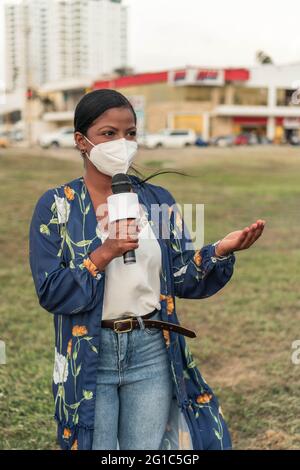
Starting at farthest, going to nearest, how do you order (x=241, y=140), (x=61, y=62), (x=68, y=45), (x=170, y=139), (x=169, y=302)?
1. (x=61, y=62)
2. (x=68, y=45)
3. (x=241, y=140)
4. (x=170, y=139)
5. (x=169, y=302)

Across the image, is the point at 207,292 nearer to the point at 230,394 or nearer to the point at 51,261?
the point at 51,261

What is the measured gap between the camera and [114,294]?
1.75 m

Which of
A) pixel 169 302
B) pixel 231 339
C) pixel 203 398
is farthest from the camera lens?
pixel 231 339

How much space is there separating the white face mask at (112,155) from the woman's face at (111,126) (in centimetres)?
2

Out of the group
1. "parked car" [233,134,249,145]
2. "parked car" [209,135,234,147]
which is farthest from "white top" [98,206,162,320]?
"parked car" [233,134,249,145]

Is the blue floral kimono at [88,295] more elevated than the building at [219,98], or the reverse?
the blue floral kimono at [88,295]

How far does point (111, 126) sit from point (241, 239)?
509 millimetres

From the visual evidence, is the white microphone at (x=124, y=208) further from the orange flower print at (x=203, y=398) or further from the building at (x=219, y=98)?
the building at (x=219, y=98)

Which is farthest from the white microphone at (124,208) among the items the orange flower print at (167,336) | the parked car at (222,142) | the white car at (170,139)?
the parked car at (222,142)

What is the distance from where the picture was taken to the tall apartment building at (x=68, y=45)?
85.4 feet

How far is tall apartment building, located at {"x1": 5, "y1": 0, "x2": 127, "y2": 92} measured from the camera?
26.0m

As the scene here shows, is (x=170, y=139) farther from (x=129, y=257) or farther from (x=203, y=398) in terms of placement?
(x=129, y=257)

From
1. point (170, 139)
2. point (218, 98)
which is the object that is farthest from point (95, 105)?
point (218, 98)

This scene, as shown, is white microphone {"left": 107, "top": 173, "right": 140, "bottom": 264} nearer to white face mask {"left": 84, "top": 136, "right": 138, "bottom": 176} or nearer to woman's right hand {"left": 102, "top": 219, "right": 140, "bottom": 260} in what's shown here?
woman's right hand {"left": 102, "top": 219, "right": 140, "bottom": 260}
